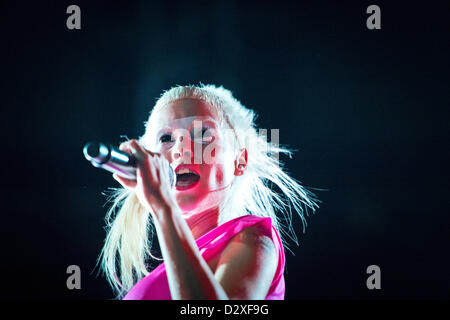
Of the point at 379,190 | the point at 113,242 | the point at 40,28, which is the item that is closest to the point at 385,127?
the point at 379,190

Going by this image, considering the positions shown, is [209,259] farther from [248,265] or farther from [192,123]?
[192,123]

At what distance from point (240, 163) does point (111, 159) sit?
667 millimetres

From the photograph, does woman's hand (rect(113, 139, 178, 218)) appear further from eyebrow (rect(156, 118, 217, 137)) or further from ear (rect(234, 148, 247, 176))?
ear (rect(234, 148, 247, 176))

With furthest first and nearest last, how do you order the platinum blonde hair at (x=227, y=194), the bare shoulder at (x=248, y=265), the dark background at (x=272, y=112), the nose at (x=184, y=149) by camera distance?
the dark background at (x=272, y=112) → the platinum blonde hair at (x=227, y=194) → the nose at (x=184, y=149) → the bare shoulder at (x=248, y=265)

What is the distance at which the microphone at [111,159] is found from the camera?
73 cm

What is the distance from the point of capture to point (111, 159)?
757mm

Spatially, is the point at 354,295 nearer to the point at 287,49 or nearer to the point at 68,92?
the point at 287,49

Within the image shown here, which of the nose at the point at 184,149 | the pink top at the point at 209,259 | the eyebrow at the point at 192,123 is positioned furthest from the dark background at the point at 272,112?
the pink top at the point at 209,259

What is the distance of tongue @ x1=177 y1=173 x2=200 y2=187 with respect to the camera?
46.8 inches

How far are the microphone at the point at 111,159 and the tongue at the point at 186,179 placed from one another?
34 centimetres

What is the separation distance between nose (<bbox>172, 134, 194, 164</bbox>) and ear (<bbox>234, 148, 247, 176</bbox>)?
218mm

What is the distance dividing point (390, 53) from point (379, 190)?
24.5 inches

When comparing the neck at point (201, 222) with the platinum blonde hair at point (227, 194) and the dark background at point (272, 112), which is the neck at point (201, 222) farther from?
the dark background at point (272, 112)

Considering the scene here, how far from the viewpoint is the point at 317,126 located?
6.22 feet
